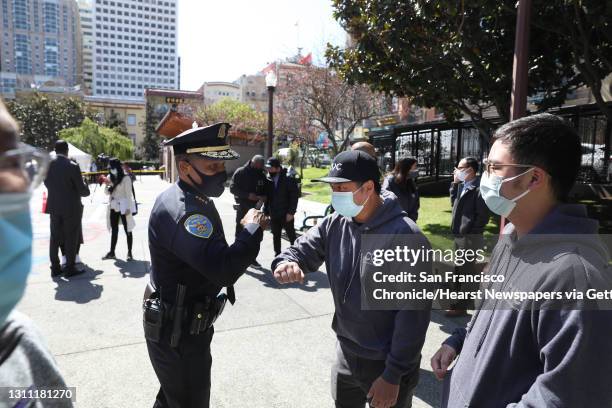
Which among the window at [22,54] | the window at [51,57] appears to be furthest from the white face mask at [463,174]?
the window at [22,54]

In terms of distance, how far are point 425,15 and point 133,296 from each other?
6674 millimetres

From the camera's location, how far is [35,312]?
16.1ft

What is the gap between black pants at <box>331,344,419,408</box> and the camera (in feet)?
7.11

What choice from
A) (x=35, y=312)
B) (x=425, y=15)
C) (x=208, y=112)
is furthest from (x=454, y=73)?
(x=208, y=112)

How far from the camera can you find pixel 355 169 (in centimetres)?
230

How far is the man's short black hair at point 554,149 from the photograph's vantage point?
4.68ft

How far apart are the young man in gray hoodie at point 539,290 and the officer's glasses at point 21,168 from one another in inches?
54.4

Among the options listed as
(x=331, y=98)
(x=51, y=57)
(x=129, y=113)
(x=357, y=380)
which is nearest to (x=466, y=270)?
(x=357, y=380)

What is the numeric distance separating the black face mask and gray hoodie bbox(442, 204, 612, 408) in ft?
5.28

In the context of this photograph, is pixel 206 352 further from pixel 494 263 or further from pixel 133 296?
pixel 133 296

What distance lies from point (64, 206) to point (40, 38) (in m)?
164

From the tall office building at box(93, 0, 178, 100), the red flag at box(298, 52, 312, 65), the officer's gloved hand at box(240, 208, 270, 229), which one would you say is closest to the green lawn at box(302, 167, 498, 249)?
the officer's gloved hand at box(240, 208, 270, 229)

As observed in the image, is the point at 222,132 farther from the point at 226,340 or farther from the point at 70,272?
the point at 70,272

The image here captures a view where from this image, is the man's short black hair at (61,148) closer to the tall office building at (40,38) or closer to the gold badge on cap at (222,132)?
the gold badge on cap at (222,132)
